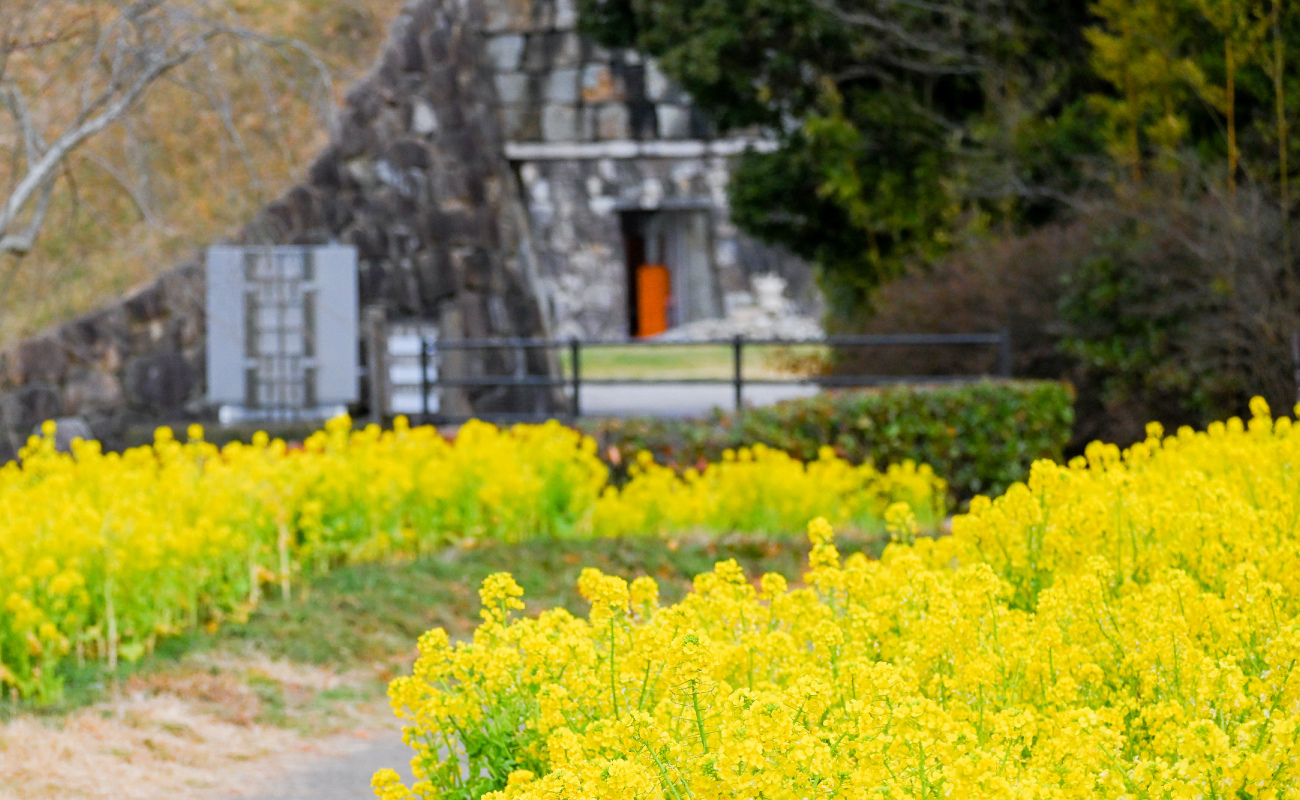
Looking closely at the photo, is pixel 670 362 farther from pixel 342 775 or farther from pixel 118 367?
pixel 342 775

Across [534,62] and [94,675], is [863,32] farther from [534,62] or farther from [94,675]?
[94,675]

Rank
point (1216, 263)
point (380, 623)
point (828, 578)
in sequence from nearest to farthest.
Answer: point (828, 578)
point (380, 623)
point (1216, 263)

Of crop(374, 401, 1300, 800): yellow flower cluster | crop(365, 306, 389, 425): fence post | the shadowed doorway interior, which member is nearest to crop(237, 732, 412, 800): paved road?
crop(374, 401, 1300, 800): yellow flower cluster

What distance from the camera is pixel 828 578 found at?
13.0 feet

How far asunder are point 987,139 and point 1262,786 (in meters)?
11.8

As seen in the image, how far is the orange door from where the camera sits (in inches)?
1264

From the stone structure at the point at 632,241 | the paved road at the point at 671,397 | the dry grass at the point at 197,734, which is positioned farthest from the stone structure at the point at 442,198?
the dry grass at the point at 197,734

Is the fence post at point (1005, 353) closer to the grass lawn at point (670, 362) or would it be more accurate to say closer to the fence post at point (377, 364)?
the fence post at point (377, 364)

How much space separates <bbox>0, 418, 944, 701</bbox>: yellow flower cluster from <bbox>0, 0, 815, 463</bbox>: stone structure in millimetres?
5771

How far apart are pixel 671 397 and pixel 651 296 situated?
30.6ft

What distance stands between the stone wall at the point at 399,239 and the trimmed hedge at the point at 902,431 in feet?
19.5

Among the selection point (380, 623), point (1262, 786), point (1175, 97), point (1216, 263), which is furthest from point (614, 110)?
point (1262, 786)

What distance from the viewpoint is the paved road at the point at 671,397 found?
2012 cm

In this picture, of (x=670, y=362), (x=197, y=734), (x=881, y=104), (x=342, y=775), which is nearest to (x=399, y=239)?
(x=881, y=104)
